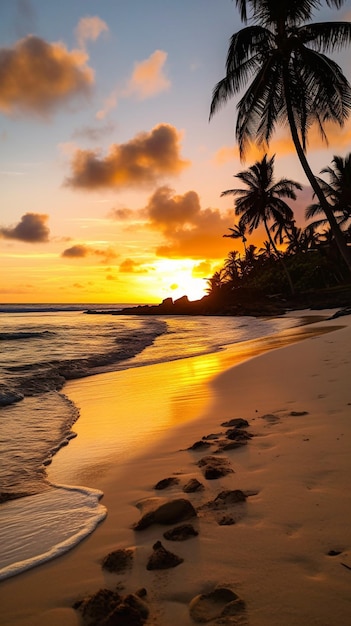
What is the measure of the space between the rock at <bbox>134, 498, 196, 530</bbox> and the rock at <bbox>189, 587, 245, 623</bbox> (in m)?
0.71

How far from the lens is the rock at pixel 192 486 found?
9.62ft

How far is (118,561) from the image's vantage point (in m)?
2.17

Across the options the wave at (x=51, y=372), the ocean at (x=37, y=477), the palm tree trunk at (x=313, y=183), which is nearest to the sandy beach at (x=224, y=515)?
the ocean at (x=37, y=477)

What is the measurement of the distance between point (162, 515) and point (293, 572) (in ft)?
2.91

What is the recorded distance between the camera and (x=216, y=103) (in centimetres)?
1512

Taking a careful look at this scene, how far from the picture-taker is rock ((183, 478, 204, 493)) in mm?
2932

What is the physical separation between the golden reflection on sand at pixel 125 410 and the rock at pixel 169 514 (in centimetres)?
102

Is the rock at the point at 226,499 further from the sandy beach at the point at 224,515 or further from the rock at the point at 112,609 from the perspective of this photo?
the rock at the point at 112,609

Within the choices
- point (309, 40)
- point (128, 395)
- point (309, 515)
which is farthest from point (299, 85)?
point (309, 515)

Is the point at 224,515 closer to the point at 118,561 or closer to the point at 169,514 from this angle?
the point at 169,514

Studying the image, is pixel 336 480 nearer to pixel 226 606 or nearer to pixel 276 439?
pixel 276 439

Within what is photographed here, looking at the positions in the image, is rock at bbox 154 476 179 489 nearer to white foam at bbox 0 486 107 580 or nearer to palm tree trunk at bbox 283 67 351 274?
white foam at bbox 0 486 107 580

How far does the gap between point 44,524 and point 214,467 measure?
127 cm

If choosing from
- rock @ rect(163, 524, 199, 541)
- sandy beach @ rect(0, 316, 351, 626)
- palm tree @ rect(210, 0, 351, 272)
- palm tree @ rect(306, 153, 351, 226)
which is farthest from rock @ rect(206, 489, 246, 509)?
palm tree @ rect(306, 153, 351, 226)
